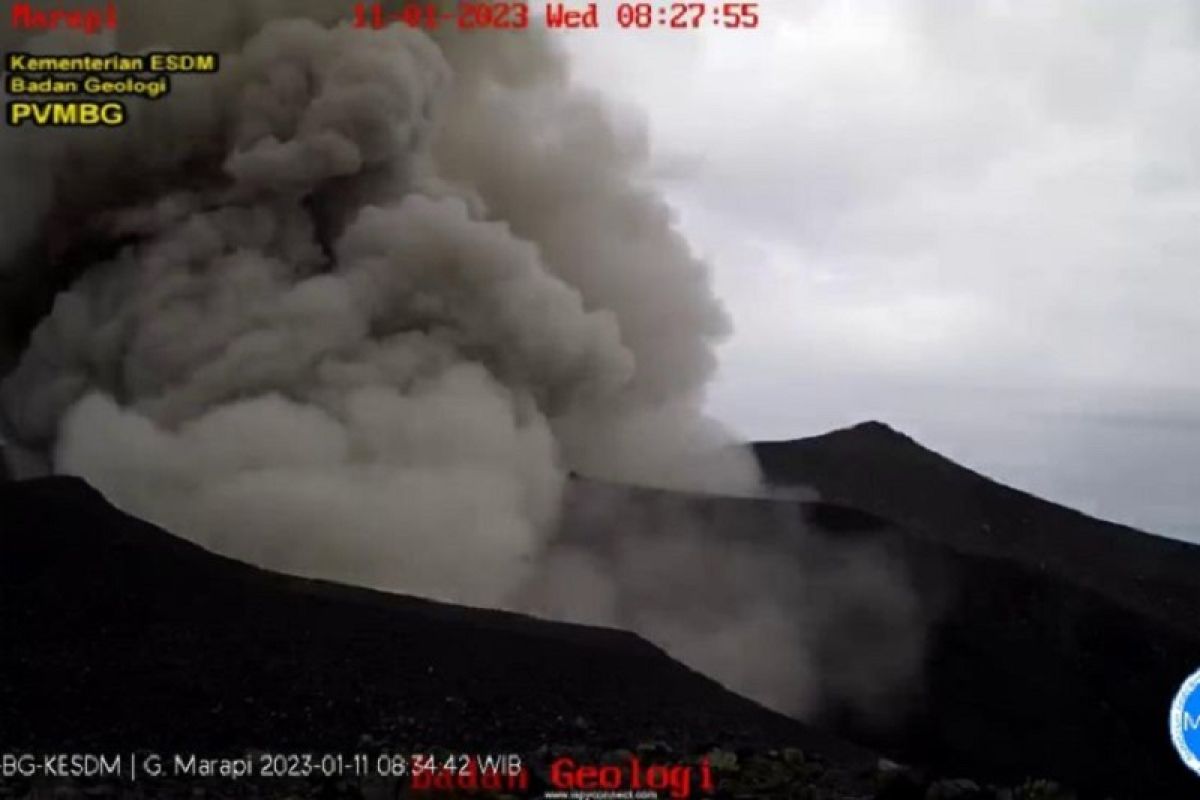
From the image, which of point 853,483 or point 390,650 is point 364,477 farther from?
point 853,483

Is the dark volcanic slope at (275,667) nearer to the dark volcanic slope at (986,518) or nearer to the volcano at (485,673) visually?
the volcano at (485,673)

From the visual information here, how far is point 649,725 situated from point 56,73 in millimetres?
4690

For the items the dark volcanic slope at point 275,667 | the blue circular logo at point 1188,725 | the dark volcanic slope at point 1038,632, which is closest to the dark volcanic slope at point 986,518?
the dark volcanic slope at point 1038,632

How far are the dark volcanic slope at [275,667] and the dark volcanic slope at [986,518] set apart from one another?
→ 3793mm

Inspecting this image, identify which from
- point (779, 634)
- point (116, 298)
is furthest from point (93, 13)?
point (779, 634)

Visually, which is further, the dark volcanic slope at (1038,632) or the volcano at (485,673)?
the dark volcanic slope at (1038,632)

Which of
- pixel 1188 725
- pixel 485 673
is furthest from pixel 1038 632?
pixel 485 673

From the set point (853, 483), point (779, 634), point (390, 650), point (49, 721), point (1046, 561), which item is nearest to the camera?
point (49, 721)

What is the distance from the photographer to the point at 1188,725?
22.6ft

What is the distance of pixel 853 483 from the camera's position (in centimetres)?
1235

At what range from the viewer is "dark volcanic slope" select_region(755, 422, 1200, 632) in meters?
10.6

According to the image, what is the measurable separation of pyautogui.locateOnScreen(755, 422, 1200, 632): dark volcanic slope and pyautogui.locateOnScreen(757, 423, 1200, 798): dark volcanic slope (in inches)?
0.7

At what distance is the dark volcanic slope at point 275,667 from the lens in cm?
668

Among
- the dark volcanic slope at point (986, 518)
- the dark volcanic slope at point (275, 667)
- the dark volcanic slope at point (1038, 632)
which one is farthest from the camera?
the dark volcanic slope at point (986, 518)
